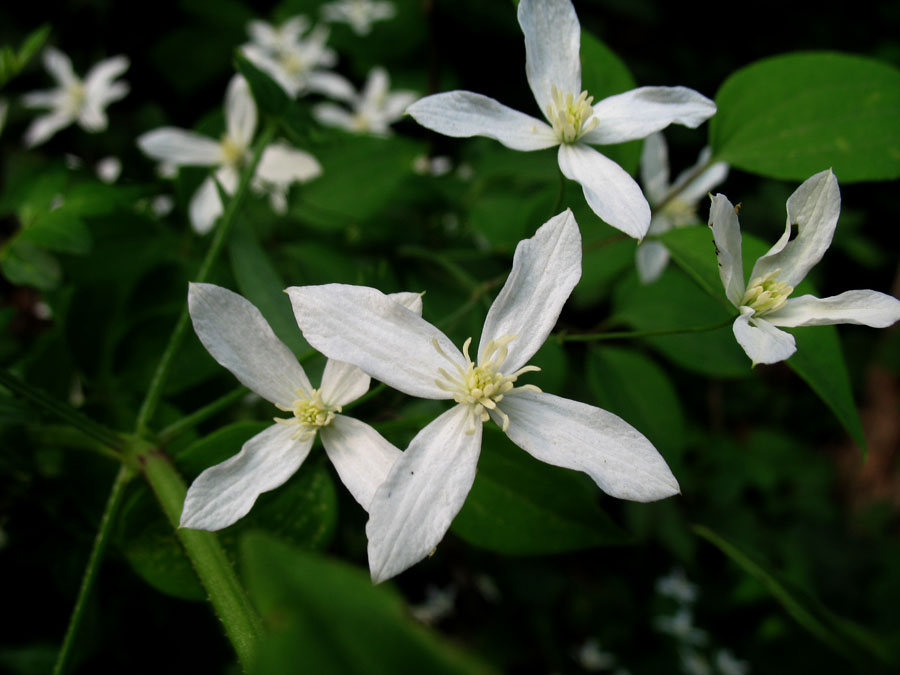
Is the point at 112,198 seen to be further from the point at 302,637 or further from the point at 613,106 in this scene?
the point at 302,637

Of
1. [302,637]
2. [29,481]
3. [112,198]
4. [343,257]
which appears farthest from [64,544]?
[302,637]

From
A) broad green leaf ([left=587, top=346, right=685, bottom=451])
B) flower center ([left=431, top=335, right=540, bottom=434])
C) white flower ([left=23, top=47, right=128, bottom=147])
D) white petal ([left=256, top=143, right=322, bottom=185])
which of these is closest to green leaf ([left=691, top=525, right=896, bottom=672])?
broad green leaf ([left=587, top=346, right=685, bottom=451])

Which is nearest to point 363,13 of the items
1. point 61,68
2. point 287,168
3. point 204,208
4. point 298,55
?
point 298,55

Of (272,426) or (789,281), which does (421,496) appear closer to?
(272,426)

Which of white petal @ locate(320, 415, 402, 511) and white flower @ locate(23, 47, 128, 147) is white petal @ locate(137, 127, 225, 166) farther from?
white petal @ locate(320, 415, 402, 511)

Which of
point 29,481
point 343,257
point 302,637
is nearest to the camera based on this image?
point 302,637

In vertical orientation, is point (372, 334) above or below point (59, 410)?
above

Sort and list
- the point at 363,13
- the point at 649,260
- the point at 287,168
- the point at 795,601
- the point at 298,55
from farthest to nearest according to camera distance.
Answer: the point at 363,13 → the point at 298,55 → the point at 287,168 → the point at 649,260 → the point at 795,601
